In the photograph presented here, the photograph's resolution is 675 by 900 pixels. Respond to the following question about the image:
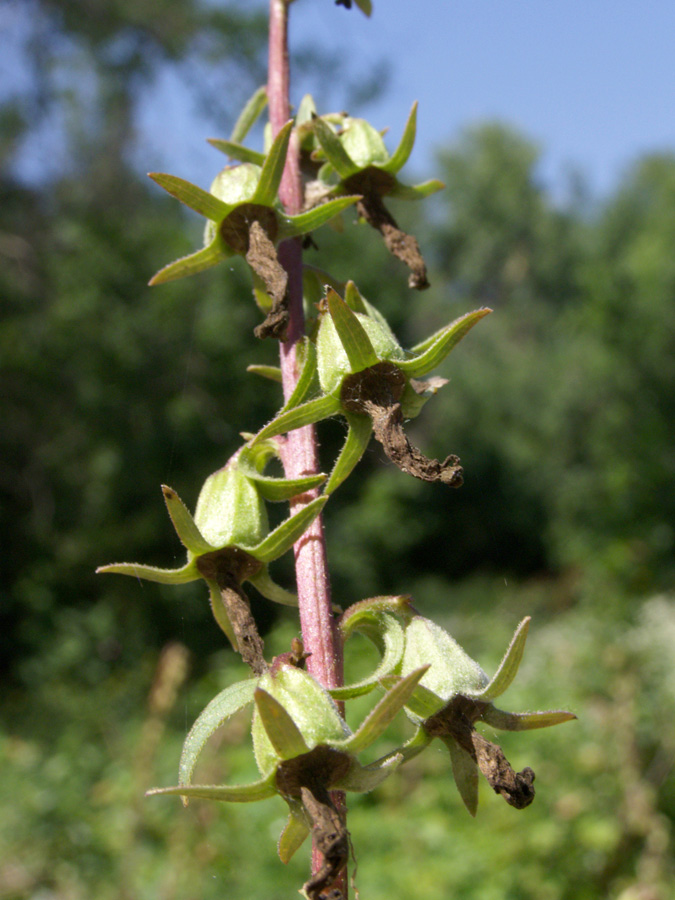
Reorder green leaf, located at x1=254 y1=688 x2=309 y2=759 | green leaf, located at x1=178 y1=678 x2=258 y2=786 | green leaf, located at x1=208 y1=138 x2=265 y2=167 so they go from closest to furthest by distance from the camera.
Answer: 1. green leaf, located at x1=254 y1=688 x2=309 y2=759
2. green leaf, located at x1=178 y1=678 x2=258 y2=786
3. green leaf, located at x1=208 y1=138 x2=265 y2=167

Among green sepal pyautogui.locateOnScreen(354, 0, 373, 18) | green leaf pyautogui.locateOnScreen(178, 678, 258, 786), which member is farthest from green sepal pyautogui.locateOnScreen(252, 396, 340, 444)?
green sepal pyautogui.locateOnScreen(354, 0, 373, 18)

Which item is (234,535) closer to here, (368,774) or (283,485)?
(283,485)

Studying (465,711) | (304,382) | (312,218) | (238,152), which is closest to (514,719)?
(465,711)

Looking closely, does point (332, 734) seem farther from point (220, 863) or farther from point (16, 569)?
point (16, 569)

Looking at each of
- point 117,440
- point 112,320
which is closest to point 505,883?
point 117,440

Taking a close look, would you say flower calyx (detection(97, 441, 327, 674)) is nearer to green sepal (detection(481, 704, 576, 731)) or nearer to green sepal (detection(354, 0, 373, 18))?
green sepal (detection(481, 704, 576, 731))

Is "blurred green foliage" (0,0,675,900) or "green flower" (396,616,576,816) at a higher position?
"green flower" (396,616,576,816)
